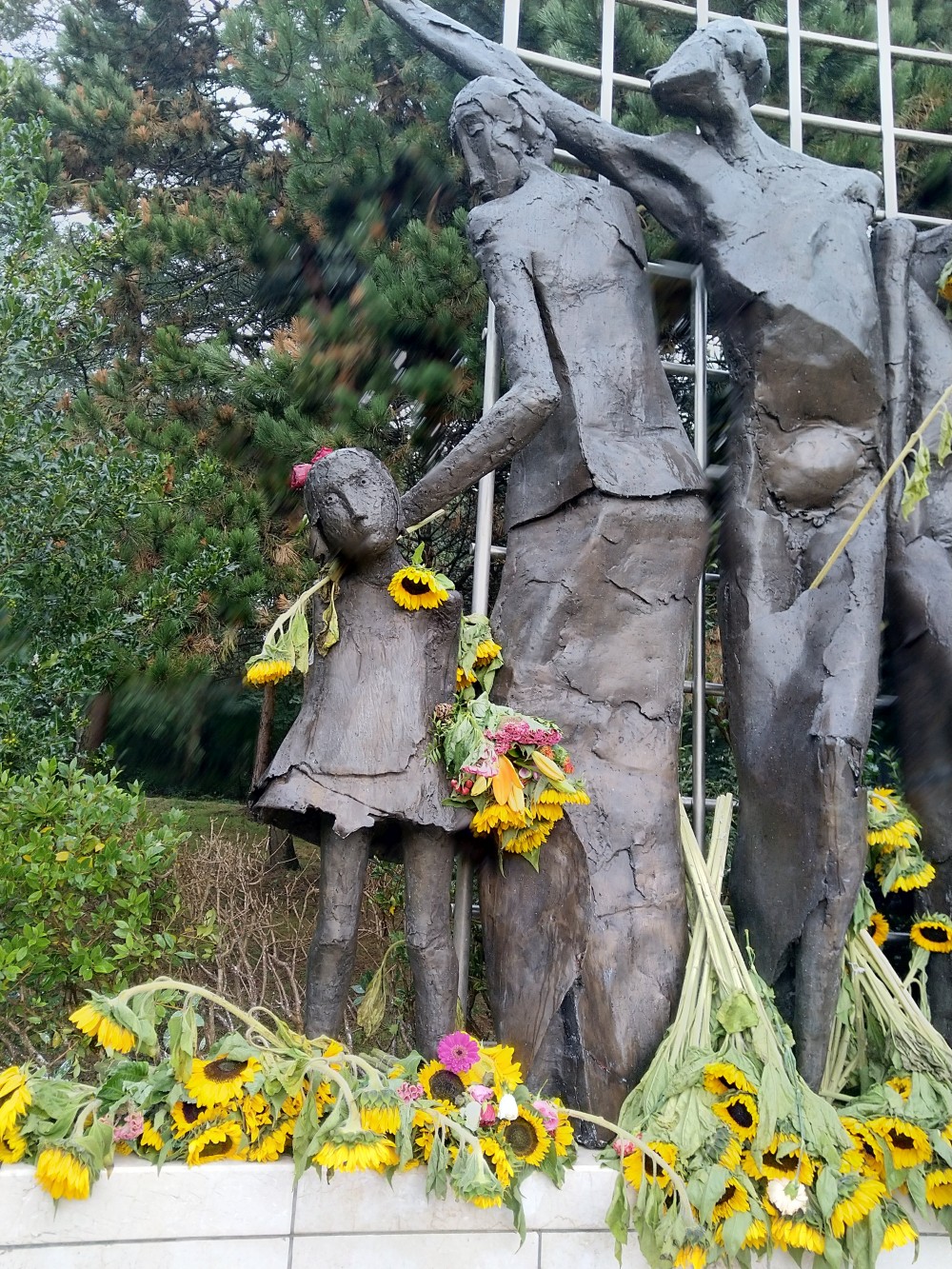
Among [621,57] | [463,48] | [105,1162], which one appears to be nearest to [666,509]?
[463,48]

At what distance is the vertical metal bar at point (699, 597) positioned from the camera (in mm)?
3623

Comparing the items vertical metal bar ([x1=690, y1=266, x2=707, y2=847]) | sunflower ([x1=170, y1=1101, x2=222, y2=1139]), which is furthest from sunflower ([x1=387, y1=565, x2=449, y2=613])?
sunflower ([x1=170, y1=1101, x2=222, y2=1139])

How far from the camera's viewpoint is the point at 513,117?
3.63 meters

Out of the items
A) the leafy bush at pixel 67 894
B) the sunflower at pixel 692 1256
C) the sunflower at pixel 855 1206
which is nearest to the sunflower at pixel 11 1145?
the leafy bush at pixel 67 894

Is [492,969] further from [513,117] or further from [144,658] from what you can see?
[513,117]

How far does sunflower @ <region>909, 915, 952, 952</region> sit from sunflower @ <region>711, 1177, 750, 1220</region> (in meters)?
1.01

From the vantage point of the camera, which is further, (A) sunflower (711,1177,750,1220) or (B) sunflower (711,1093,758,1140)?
(B) sunflower (711,1093,758,1140)

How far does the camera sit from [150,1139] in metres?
2.43

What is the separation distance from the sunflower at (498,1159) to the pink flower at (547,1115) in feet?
0.41

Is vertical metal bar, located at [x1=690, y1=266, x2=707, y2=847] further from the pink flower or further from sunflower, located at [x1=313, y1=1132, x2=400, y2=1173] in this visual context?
sunflower, located at [x1=313, y1=1132, x2=400, y2=1173]

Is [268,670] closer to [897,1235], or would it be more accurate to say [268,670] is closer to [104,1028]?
[104,1028]

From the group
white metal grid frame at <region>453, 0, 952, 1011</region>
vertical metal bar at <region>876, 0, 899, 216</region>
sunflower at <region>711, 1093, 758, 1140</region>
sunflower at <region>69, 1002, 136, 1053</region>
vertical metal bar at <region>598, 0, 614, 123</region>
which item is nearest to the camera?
sunflower at <region>69, 1002, 136, 1053</region>

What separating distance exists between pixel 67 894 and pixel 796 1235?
2364 mm

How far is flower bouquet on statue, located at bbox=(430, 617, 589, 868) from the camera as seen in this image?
2900mm
